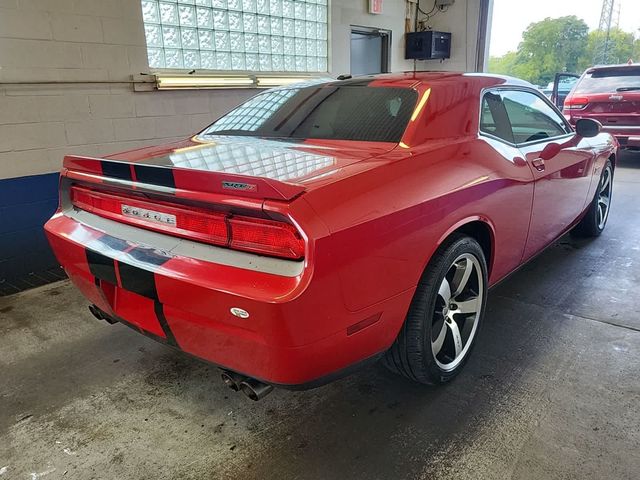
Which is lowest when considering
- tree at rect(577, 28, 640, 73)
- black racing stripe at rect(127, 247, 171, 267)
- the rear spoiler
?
black racing stripe at rect(127, 247, 171, 267)

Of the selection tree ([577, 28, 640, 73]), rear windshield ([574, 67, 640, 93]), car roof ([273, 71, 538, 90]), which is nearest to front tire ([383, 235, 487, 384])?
car roof ([273, 71, 538, 90])

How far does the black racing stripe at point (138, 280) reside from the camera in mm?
1713

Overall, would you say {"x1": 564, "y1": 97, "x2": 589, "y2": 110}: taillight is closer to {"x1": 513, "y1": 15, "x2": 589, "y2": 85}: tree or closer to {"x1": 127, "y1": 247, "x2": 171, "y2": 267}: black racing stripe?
{"x1": 513, "y1": 15, "x2": 589, "y2": 85}: tree

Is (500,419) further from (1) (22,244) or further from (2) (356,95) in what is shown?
(1) (22,244)

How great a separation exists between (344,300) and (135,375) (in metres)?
1.37

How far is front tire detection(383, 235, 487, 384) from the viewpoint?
195 centimetres

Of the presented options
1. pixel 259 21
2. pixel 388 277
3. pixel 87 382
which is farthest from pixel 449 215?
pixel 259 21

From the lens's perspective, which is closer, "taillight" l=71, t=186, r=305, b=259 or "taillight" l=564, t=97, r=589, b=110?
"taillight" l=71, t=186, r=305, b=259

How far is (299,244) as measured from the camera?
1.49 metres

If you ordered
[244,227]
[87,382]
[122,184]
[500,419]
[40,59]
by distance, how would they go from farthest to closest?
[40,59] < [87,382] < [500,419] < [122,184] < [244,227]

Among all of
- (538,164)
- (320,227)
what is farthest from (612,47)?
(320,227)

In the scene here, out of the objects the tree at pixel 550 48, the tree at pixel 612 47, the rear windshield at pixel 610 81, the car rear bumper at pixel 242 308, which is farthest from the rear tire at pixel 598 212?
the tree at pixel 612 47

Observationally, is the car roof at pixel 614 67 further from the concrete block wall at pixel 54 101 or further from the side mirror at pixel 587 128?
the concrete block wall at pixel 54 101

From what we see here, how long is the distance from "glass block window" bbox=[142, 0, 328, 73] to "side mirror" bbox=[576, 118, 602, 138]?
3140mm
